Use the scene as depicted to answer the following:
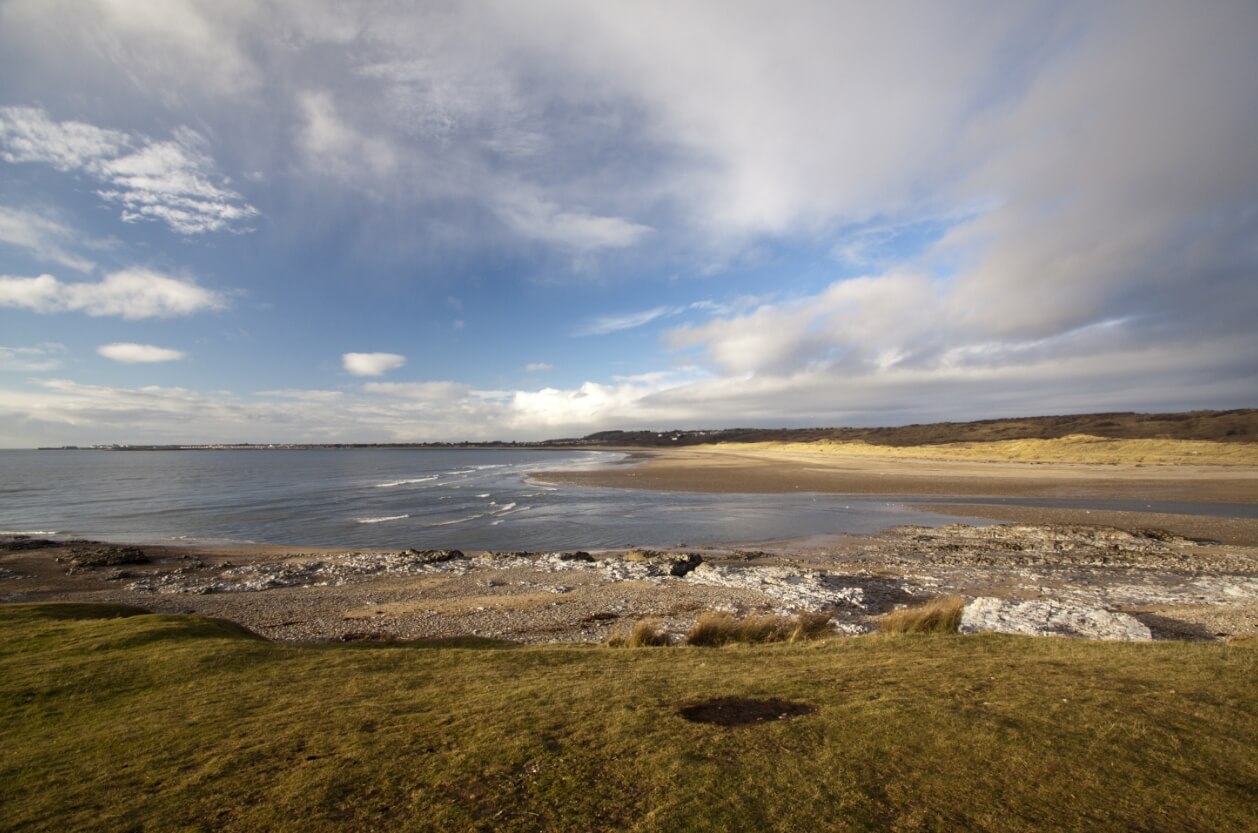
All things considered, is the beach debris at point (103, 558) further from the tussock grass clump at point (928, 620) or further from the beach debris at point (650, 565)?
the tussock grass clump at point (928, 620)

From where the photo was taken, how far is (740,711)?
21.1ft

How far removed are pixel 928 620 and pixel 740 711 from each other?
731 centimetres

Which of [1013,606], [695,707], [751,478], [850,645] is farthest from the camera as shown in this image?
[751,478]

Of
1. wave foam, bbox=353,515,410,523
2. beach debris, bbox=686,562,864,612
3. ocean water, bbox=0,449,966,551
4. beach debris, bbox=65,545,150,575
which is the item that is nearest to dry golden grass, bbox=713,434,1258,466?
ocean water, bbox=0,449,966,551

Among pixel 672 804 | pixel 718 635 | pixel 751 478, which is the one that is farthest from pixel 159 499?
pixel 672 804

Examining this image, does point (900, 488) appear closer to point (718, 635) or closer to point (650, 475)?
point (650, 475)

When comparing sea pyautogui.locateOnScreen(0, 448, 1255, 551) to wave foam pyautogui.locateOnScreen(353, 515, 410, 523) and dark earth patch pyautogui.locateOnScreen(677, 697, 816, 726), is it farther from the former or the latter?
dark earth patch pyautogui.locateOnScreen(677, 697, 816, 726)

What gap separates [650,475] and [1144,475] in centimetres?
5273

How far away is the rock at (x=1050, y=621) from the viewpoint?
12.5 meters

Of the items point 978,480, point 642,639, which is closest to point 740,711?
point 642,639

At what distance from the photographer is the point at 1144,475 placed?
58469 millimetres

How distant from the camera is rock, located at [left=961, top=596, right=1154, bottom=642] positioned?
492 inches

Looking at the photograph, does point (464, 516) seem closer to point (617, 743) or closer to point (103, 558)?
point (103, 558)

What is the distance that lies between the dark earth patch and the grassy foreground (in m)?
0.18
